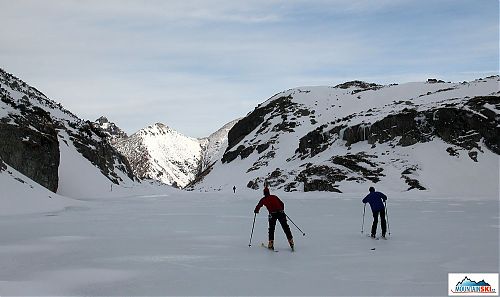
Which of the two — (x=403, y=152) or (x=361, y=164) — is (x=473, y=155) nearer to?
(x=403, y=152)

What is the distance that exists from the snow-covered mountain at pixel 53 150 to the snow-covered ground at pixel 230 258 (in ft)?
47.0

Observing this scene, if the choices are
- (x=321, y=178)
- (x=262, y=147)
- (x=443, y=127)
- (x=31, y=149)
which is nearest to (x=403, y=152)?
(x=443, y=127)

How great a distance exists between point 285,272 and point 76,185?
34.2m

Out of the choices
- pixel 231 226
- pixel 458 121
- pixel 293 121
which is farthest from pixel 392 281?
pixel 293 121

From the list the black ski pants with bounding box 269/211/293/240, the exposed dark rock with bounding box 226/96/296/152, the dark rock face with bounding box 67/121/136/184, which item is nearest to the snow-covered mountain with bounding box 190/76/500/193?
the dark rock face with bounding box 67/121/136/184

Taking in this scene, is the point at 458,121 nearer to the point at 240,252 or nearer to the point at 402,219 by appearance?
the point at 402,219

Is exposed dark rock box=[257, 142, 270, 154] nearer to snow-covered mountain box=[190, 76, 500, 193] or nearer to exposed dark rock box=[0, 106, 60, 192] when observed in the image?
snow-covered mountain box=[190, 76, 500, 193]

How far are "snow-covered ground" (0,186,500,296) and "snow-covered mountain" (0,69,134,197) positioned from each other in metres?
14.3

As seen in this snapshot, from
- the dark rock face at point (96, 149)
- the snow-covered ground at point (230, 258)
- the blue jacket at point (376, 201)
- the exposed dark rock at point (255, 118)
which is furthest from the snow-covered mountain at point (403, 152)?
the blue jacket at point (376, 201)

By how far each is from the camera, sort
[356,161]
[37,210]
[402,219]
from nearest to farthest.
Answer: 1. [402,219]
2. [37,210]
3. [356,161]

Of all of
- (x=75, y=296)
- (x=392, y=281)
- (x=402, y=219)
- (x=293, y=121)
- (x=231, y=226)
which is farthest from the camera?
(x=293, y=121)

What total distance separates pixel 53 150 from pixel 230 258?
1072 inches

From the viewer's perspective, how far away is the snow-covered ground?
7.47 m

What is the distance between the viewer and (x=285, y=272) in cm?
885
